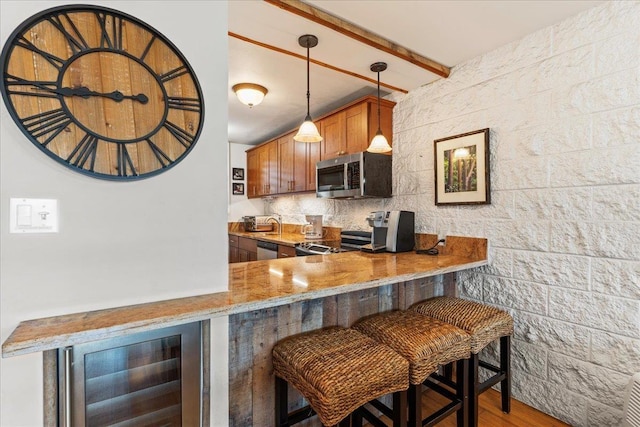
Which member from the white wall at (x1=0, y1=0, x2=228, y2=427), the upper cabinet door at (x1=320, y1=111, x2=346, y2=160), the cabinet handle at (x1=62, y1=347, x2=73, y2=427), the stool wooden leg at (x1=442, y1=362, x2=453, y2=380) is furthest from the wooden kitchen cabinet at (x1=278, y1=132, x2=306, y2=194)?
the cabinet handle at (x1=62, y1=347, x2=73, y2=427)

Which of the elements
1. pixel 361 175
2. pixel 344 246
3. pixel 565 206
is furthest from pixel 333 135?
pixel 565 206

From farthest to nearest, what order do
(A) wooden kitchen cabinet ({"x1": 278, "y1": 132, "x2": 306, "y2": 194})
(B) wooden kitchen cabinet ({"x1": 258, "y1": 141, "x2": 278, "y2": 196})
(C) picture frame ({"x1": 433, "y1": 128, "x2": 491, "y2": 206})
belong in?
(B) wooden kitchen cabinet ({"x1": 258, "y1": 141, "x2": 278, "y2": 196})
(A) wooden kitchen cabinet ({"x1": 278, "y1": 132, "x2": 306, "y2": 194})
(C) picture frame ({"x1": 433, "y1": 128, "x2": 491, "y2": 206})

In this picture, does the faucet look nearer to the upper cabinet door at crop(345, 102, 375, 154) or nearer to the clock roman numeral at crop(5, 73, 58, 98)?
the upper cabinet door at crop(345, 102, 375, 154)

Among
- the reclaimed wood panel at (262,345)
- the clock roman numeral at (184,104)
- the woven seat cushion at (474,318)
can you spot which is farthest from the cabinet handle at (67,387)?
the woven seat cushion at (474,318)

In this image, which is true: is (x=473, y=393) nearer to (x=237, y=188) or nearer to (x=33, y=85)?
(x=33, y=85)

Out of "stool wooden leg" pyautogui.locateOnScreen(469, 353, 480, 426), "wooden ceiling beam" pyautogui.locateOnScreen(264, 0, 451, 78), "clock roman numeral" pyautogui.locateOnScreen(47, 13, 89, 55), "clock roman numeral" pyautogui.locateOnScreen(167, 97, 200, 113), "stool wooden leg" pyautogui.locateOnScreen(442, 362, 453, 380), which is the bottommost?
"stool wooden leg" pyautogui.locateOnScreen(442, 362, 453, 380)

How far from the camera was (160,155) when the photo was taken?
3.59ft

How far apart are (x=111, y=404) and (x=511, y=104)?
2.60m

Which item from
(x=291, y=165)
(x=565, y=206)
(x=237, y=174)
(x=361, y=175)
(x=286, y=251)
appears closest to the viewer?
(x=565, y=206)

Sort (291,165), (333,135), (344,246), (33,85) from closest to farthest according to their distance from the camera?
1. (33,85)
2. (344,246)
3. (333,135)
4. (291,165)

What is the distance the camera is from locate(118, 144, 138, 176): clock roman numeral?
1030mm

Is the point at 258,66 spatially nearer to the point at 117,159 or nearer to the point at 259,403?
the point at 117,159

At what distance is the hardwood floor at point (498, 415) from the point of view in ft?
5.82

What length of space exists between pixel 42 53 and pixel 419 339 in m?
→ 1.77
